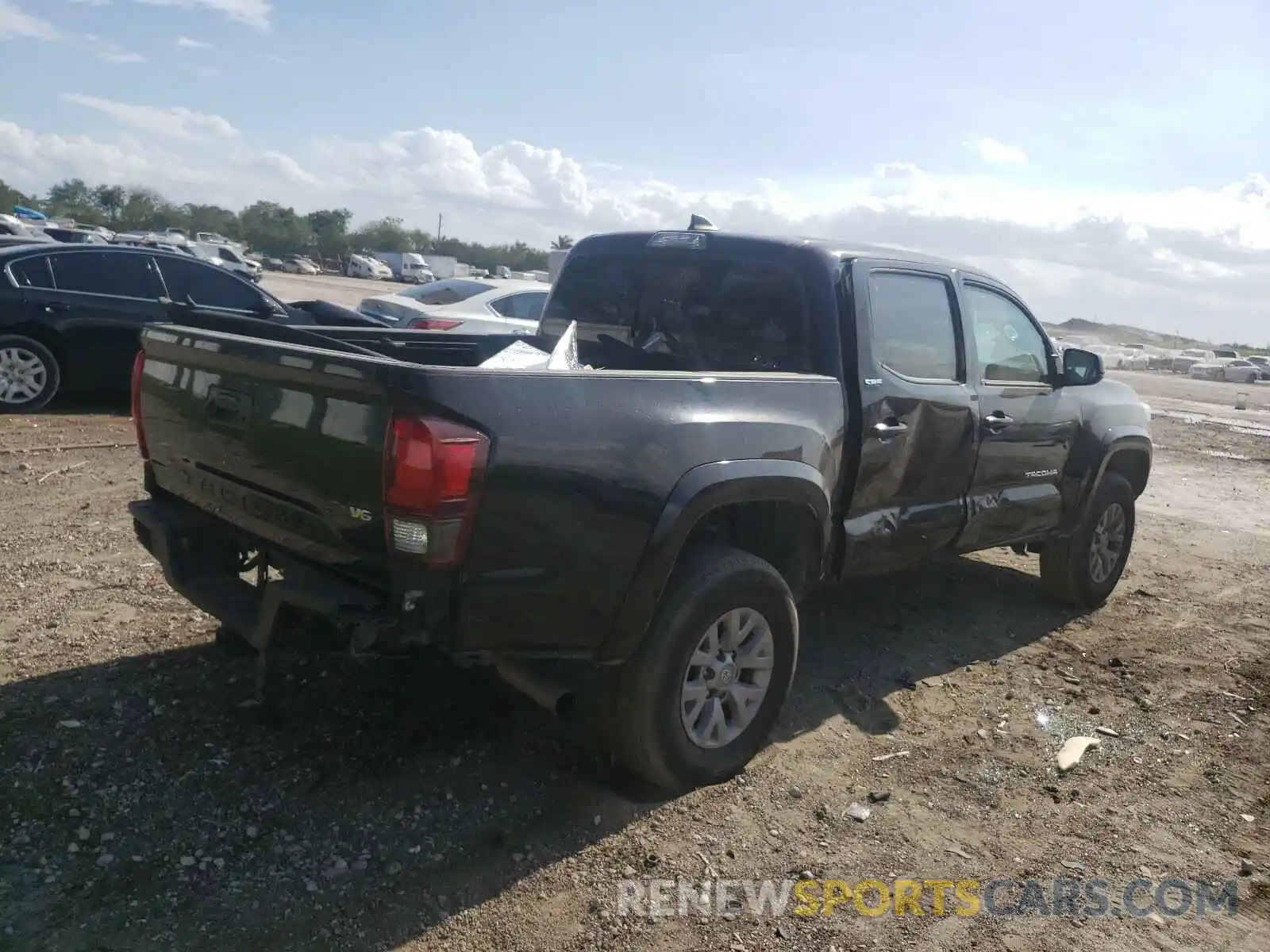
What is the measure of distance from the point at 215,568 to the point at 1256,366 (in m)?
47.9

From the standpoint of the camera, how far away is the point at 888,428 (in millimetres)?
4309

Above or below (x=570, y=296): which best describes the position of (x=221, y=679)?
below

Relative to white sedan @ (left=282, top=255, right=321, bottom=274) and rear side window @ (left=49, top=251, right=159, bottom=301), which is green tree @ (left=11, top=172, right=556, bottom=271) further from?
rear side window @ (left=49, top=251, right=159, bottom=301)

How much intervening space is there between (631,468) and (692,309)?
1599 millimetres

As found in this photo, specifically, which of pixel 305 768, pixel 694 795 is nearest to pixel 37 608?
pixel 305 768

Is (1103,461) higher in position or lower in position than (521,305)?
Result: lower

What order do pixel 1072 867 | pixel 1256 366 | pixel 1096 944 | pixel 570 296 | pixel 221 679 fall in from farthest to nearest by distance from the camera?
pixel 1256 366 < pixel 570 296 < pixel 221 679 < pixel 1072 867 < pixel 1096 944

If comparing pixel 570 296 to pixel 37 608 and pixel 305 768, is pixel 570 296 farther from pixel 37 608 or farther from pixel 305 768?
pixel 37 608

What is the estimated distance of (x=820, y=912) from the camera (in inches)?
123

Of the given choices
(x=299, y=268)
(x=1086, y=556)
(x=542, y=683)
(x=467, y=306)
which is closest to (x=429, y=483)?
(x=542, y=683)

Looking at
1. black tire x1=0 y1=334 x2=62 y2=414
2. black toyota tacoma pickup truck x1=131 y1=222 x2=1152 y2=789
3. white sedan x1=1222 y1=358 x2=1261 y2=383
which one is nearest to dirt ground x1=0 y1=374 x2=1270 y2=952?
black toyota tacoma pickup truck x1=131 y1=222 x2=1152 y2=789

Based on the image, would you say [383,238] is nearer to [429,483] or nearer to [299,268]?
[299,268]

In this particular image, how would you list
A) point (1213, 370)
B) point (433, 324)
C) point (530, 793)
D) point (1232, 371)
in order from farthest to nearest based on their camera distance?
point (1213, 370) → point (1232, 371) → point (433, 324) → point (530, 793)

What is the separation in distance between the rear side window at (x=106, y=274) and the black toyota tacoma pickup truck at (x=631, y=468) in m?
5.76
